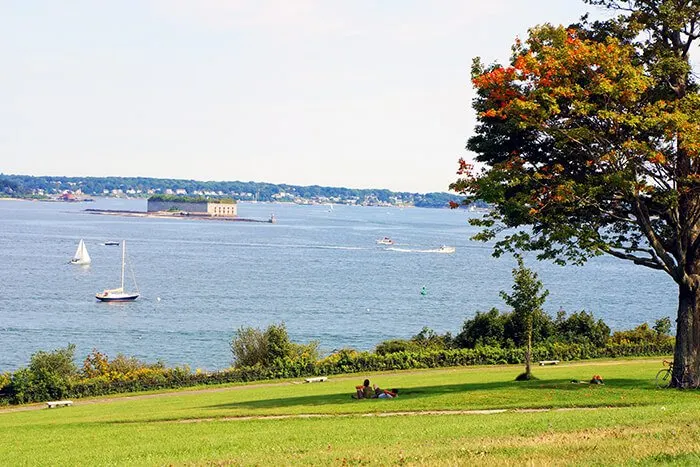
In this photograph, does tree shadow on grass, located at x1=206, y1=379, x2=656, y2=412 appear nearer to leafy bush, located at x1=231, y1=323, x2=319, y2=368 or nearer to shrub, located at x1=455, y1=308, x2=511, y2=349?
leafy bush, located at x1=231, y1=323, x2=319, y2=368

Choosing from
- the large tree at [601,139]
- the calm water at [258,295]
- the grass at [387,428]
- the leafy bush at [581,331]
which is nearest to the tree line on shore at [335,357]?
the leafy bush at [581,331]

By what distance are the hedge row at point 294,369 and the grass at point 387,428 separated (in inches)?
186

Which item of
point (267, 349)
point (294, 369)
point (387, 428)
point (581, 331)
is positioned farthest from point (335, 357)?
point (387, 428)

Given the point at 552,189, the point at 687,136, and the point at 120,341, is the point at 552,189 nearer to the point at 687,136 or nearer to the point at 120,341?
the point at 687,136

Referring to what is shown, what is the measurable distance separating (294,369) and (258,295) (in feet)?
200

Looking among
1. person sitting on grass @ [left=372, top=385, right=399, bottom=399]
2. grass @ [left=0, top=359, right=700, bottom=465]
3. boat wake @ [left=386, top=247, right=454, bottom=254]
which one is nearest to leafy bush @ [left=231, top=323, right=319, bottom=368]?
grass @ [left=0, top=359, right=700, bottom=465]

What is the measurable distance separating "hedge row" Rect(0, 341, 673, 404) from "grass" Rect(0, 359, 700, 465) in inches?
186

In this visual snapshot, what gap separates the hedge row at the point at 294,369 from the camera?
133ft

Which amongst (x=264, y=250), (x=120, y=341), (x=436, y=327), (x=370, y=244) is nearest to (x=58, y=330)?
(x=120, y=341)

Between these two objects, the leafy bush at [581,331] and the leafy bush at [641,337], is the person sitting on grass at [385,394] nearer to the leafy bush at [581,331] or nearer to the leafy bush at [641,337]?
the leafy bush at [581,331]

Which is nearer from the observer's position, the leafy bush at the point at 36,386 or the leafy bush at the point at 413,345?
the leafy bush at the point at 36,386

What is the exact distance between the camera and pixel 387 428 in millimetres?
21266

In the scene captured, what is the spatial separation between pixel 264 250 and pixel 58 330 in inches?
3734

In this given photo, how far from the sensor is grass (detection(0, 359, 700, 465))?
50.7 feet
